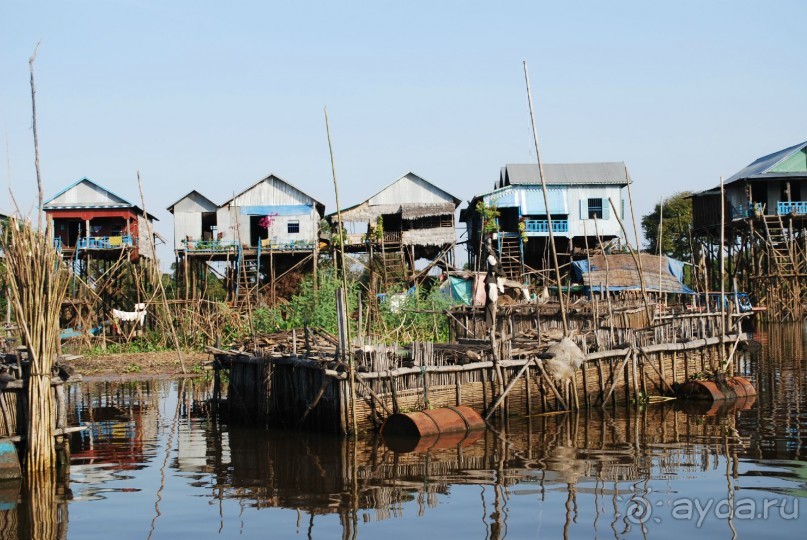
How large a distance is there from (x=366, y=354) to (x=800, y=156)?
3095 cm

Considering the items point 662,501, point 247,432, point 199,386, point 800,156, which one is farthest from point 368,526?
point 800,156

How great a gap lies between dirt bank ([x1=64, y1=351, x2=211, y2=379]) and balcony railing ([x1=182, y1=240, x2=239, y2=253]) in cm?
806

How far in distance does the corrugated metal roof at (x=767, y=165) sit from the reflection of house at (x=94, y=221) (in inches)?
1004

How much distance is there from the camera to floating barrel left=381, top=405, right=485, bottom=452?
13.8 m

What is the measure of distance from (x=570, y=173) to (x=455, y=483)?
30173mm

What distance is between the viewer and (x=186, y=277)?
35562mm

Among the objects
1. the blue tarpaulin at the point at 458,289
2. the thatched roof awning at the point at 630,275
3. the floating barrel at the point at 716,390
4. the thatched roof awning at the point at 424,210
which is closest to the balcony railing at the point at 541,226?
the thatched roof awning at the point at 424,210

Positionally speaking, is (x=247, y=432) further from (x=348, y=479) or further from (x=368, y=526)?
(x=368, y=526)

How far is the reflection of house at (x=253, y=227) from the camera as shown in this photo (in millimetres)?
36781

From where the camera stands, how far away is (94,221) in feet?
123

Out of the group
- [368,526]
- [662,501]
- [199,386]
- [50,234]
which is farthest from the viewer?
[199,386]

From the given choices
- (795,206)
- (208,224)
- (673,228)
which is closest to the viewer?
(208,224)

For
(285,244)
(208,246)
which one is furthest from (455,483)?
(208,246)

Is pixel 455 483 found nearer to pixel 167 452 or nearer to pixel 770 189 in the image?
pixel 167 452
